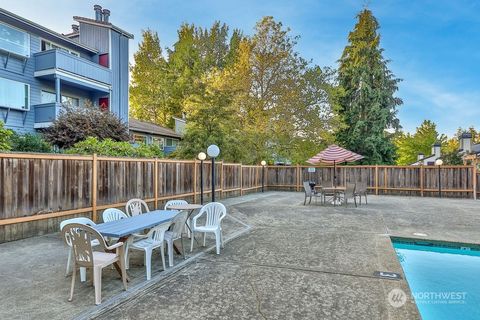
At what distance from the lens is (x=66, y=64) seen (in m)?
12.2

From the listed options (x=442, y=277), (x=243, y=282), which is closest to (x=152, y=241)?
(x=243, y=282)

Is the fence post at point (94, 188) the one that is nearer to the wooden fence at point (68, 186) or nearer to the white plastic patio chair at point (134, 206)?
the wooden fence at point (68, 186)

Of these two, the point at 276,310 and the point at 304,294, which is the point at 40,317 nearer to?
the point at 276,310

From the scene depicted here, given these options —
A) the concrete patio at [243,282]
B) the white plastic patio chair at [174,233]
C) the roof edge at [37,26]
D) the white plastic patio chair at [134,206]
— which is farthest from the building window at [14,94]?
the white plastic patio chair at [174,233]

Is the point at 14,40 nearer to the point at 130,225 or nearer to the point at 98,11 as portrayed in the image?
the point at 98,11

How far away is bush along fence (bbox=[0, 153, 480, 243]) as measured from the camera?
537cm

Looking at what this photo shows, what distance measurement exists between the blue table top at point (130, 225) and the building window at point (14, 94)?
10268mm

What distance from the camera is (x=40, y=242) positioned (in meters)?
5.34

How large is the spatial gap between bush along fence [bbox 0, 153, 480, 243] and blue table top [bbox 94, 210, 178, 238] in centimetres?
266

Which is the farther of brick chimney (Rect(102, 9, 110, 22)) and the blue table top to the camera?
brick chimney (Rect(102, 9, 110, 22))

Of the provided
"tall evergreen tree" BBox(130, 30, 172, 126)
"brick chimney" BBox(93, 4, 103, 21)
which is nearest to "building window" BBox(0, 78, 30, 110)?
"brick chimney" BBox(93, 4, 103, 21)

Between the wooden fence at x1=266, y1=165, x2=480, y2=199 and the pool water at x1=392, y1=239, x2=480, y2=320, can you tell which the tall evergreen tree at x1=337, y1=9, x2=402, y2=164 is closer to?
the wooden fence at x1=266, y1=165, x2=480, y2=199

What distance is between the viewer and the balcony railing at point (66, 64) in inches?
465

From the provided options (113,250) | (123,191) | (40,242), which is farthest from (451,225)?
(40,242)
